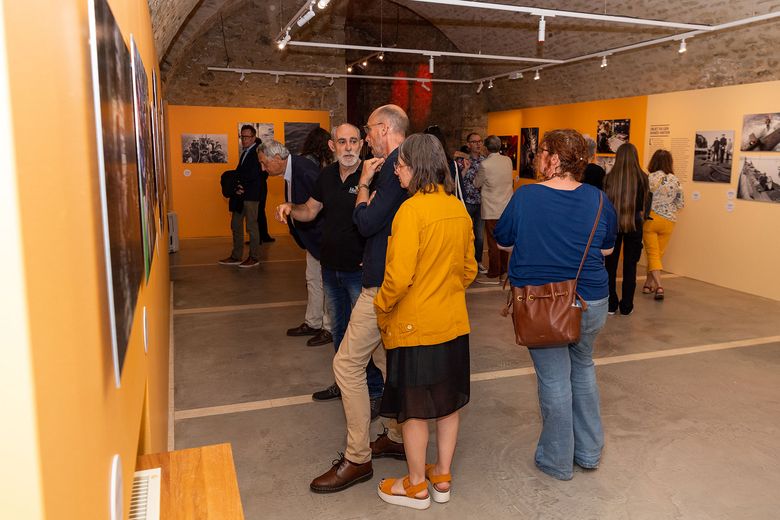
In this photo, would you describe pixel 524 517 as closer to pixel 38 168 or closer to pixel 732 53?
pixel 38 168

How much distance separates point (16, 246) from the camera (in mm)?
482

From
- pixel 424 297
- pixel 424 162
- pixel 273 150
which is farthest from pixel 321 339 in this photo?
pixel 424 162

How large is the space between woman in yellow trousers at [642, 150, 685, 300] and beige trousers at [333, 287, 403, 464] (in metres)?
5.22

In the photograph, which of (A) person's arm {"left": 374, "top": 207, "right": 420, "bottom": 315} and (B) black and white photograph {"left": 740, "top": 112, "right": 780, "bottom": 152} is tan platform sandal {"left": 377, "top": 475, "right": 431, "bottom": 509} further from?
(B) black and white photograph {"left": 740, "top": 112, "right": 780, "bottom": 152}

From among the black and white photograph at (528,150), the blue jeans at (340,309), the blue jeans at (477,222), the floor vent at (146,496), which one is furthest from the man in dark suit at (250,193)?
the floor vent at (146,496)

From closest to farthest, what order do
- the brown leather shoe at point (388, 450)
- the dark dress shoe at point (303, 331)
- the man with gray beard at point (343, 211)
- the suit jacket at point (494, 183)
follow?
the brown leather shoe at point (388, 450), the man with gray beard at point (343, 211), the dark dress shoe at point (303, 331), the suit jacket at point (494, 183)

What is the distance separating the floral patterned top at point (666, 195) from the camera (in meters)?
7.07

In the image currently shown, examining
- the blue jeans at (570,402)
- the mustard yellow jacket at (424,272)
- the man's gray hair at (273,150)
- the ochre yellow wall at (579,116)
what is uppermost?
the ochre yellow wall at (579,116)

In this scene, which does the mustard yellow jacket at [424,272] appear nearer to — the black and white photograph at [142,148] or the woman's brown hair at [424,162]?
the woman's brown hair at [424,162]

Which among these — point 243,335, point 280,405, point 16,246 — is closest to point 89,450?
point 16,246

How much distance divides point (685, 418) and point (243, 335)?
3.79 m

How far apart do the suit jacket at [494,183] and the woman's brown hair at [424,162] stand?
5420 mm

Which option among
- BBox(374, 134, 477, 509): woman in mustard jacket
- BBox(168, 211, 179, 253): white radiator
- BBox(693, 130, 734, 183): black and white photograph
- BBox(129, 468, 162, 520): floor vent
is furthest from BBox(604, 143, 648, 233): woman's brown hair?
BBox(168, 211, 179, 253): white radiator

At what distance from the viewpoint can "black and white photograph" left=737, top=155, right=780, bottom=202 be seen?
7.50 meters
